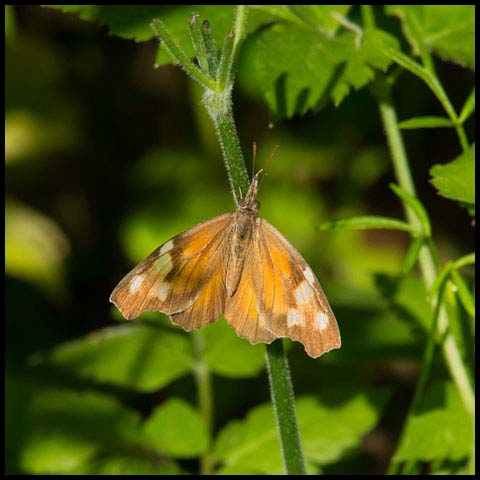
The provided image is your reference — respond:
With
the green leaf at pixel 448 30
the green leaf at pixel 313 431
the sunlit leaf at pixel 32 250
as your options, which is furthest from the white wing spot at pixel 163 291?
the sunlit leaf at pixel 32 250

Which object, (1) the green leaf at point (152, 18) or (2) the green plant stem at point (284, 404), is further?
(1) the green leaf at point (152, 18)

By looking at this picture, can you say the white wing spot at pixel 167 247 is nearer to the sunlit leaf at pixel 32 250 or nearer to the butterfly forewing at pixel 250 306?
the butterfly forewing at pixel 250 306

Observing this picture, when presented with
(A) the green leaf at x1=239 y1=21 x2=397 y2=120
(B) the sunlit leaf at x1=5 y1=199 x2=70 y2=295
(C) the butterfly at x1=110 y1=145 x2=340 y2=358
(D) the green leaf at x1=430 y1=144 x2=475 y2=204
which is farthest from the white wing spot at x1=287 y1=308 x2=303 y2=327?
(B) the sunlit leaf at x1=5 y1=199 x2=70 y2=295

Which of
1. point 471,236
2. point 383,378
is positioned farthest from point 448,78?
point 383,378

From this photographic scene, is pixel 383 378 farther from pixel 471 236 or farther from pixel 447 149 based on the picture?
pixel 447 149

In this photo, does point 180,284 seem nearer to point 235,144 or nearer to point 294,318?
point 294,318

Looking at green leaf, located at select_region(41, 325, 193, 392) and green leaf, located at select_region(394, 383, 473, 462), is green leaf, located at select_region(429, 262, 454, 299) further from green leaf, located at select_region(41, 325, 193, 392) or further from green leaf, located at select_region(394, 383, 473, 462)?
green leaf, located at select_region(41, 325, 193, 392)
